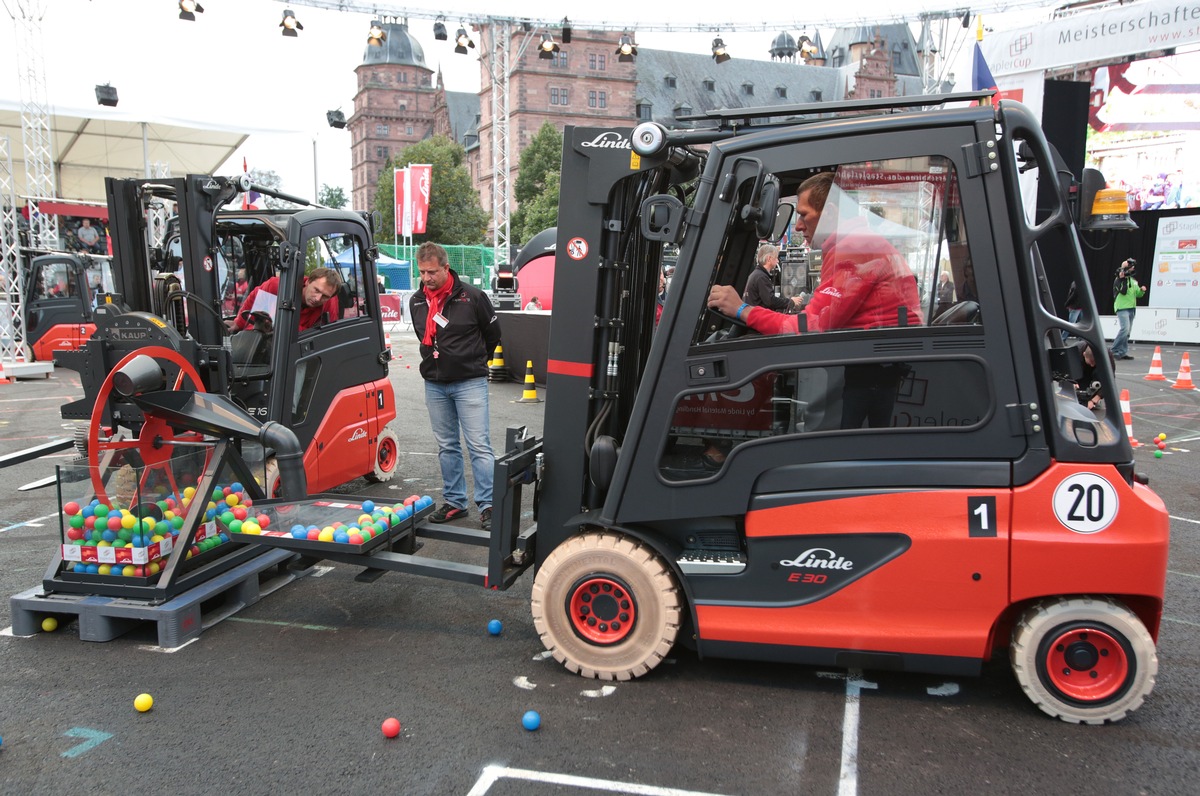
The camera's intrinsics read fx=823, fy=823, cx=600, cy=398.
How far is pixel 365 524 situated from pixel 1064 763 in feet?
10.4

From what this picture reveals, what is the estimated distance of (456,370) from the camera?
5.68m

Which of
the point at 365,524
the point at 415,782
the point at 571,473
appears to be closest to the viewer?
the point at 415,782

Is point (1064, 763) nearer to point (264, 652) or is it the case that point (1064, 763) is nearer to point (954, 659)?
point (954, 659)

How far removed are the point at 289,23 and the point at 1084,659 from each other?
2495 cm

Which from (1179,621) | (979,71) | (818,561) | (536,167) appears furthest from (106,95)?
(536,167)

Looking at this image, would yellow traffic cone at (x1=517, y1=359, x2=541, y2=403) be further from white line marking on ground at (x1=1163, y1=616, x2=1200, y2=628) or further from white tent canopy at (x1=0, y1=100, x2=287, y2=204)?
white tent canopy at (x1=0, y1=100, x2=287, y2=204)

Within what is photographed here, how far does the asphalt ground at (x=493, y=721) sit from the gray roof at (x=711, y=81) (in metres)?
84.3

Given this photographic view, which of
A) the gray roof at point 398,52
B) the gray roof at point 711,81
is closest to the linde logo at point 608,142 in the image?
the gray roof at point 711,81

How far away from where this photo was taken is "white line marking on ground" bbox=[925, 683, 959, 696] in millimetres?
3520

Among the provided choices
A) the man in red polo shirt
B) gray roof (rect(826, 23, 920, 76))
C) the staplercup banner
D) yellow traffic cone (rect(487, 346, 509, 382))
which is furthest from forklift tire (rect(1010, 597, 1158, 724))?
gray roof (rect(826, 23, 920, 76))

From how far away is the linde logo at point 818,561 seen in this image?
3279 millimetres

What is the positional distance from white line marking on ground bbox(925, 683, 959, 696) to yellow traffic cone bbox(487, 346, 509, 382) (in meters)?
11.3

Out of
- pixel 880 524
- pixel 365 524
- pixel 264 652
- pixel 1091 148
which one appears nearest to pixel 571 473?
pixel 365 524

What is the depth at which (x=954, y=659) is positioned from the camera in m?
3.22
